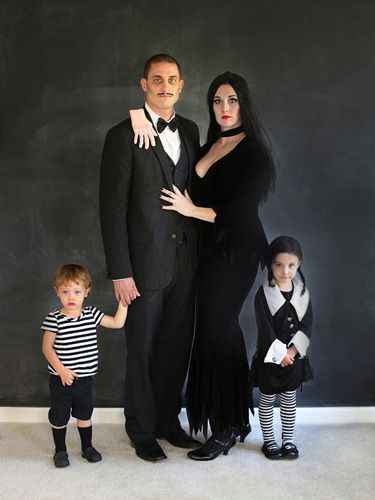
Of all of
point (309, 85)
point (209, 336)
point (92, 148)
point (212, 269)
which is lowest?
point (209, 336)

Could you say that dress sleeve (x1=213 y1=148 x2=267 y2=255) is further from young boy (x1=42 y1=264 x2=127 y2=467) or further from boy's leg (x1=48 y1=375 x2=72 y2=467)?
boy's leg (x1=48 y1=375 x2=72 y2=467)

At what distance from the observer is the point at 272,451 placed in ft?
8.18

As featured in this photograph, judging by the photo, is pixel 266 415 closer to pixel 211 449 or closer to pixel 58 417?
pixel 211 449

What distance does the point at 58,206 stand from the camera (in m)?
2.72

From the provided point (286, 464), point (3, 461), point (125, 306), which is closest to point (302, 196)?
point (125, 306)

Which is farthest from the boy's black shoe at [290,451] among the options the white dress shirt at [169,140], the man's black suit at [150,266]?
the white dress shirt at [169,140]

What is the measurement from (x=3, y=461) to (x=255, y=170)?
1508mm

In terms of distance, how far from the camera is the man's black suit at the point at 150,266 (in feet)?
7.70

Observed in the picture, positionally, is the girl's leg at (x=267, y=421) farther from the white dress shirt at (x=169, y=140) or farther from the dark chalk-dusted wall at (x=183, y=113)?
the white dress shirt at (x=169, y=140)

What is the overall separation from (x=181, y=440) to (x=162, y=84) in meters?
1.44

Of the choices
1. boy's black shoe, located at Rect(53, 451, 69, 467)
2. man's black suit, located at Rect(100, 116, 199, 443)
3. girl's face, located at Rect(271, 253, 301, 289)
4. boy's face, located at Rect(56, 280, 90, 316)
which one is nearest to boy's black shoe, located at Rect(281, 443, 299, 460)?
man's black suit, located at Rect(100, 116, 199, 443)

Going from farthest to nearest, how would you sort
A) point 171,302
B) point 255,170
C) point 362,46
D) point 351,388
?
point 351,388
point 362,46
point 171,302
point 255,170

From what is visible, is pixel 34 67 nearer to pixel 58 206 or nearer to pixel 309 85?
pixel 58 206

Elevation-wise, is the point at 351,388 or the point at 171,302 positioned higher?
the point at 171,302
